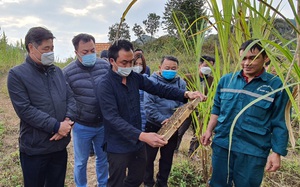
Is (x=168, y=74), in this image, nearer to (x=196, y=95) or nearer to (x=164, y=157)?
(x=196, y=95)

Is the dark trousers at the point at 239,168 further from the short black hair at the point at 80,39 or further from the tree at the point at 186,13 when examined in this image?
the short black hair at the point at 80,39

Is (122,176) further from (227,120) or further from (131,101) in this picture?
(227,120)

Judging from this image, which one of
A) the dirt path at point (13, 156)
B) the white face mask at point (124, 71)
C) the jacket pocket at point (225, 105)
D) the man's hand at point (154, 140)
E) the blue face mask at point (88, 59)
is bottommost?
the dirt path at point (13, 156)

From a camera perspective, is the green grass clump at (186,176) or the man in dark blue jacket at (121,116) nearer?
the man in dark blue jacket at (121,116)

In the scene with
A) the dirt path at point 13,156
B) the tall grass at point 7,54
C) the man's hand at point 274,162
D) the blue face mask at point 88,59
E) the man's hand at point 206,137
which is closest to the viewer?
the man's hand at point 274,162

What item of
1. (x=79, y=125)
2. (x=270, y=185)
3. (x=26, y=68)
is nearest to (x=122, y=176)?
(x=79, y=125)

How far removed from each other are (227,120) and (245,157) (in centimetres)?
29

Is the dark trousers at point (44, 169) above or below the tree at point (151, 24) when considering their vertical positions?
below

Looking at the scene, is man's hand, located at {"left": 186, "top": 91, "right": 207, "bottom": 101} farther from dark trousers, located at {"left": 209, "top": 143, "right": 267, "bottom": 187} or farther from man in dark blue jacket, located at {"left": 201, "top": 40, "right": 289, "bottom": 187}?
Result: dark trousers, located at {"left": 209, "top": 143, "right": 267, "bottom": 187}

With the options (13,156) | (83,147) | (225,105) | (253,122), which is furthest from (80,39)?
(13,156)

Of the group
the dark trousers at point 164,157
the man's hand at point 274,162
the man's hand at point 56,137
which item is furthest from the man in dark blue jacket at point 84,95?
the man's hand at point 274,162

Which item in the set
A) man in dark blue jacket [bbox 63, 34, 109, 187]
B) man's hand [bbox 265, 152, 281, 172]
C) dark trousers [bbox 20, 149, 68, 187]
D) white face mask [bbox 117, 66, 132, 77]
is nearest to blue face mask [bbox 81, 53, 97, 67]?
man in dark blue jacket [bbox 63, 34, 109, 187]

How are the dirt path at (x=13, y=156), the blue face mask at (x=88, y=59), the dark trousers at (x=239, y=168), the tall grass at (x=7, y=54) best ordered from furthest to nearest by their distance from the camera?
1. the tall grass at (x=7, y=54)
2. the dirt path at (x=13, y=156)
3. the blue face mask at (x=88, y=59)
4. the dark trousers at (x=239, y=168)

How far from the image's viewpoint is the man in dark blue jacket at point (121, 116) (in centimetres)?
173
